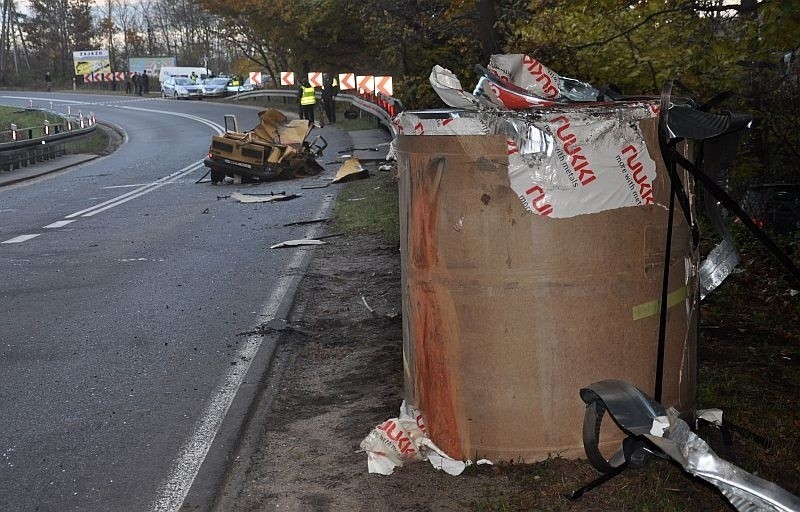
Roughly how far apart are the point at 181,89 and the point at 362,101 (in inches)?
1335

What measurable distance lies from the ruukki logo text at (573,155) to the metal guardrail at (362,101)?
5066 mm

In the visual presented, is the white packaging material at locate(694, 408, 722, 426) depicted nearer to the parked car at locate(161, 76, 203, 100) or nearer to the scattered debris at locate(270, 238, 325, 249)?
the scattered debris at locate(270, 238, 325, 249)

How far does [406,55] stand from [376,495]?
1739cm

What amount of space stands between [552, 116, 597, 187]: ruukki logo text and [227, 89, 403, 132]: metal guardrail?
507cm

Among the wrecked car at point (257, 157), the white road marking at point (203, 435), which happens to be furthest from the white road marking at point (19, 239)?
the wrecked car at point (257, 157)

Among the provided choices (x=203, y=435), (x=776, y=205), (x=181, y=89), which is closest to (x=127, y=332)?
(x=203, y=435)

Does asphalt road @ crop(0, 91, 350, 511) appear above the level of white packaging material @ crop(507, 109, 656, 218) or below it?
below

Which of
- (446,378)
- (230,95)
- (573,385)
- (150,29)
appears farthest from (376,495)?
(150,29)

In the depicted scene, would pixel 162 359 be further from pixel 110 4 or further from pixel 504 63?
pixel 110 4

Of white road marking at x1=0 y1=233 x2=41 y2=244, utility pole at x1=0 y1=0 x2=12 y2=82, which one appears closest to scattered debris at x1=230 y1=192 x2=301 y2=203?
white road marking at x1=0 y1=233 x2=41 y2=244

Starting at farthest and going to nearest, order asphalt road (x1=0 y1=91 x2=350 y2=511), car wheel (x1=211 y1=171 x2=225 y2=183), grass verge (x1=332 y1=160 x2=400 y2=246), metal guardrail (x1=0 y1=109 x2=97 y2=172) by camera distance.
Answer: metal guardrail (x1=0 y1=109 x2=97 y2=172)
car wheel (x1=211 y1=171 x2=225 y2=183)
grass verge (x1=332 y1=160 x2=400 y2=246)
asphalt road (x1=0 y1=91 x2=350 y2=511)

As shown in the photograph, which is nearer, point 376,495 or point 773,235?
point 376,495

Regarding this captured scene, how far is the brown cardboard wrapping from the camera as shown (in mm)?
4039

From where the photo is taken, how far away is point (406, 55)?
20812 millimetres
